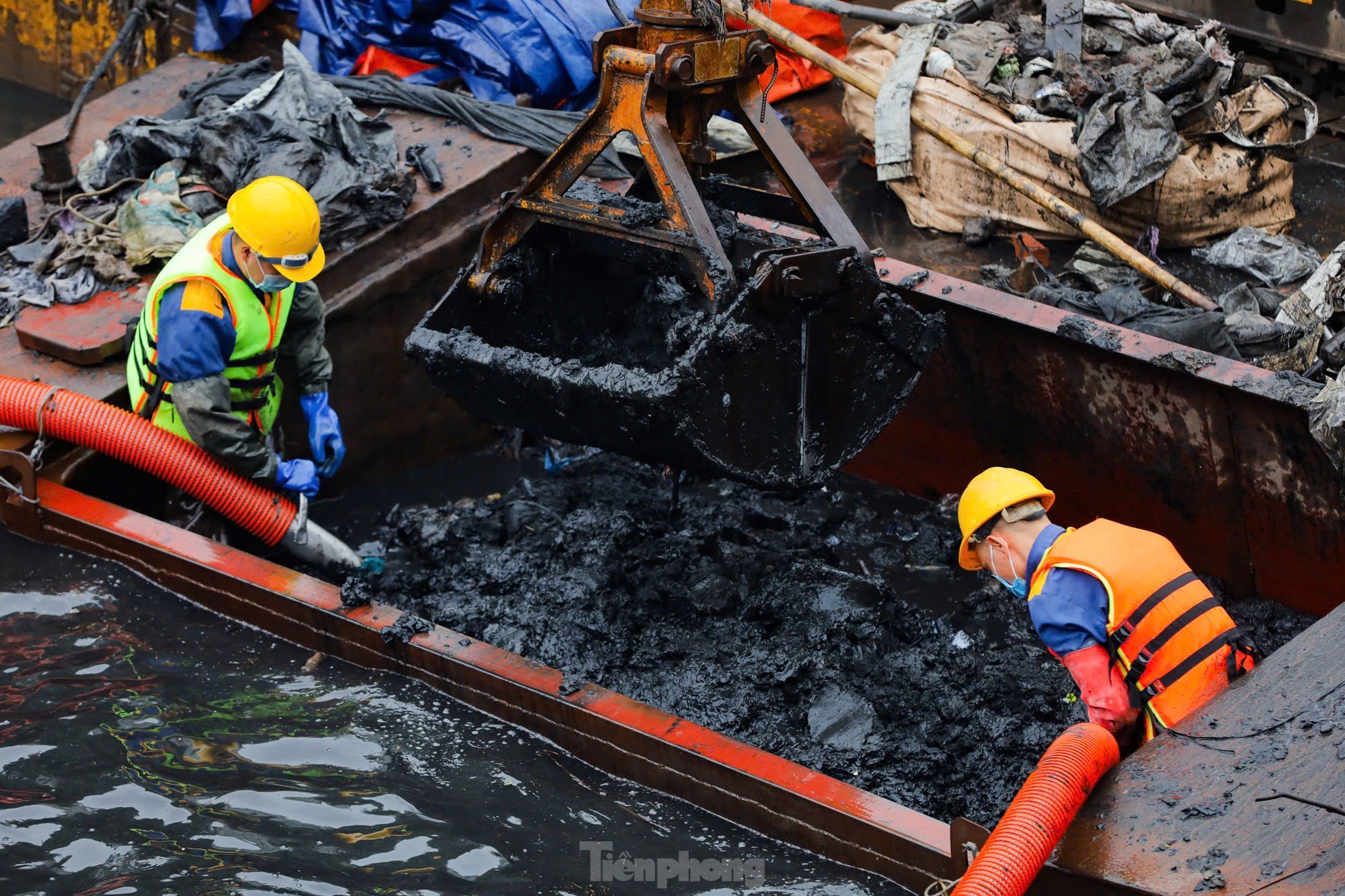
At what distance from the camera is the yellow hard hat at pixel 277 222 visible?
482 centimetres

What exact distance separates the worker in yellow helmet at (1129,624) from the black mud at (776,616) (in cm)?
78

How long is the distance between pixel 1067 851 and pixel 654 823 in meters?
1.22

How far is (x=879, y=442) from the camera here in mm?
6242

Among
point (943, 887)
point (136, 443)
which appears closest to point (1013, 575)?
point (943, 887)

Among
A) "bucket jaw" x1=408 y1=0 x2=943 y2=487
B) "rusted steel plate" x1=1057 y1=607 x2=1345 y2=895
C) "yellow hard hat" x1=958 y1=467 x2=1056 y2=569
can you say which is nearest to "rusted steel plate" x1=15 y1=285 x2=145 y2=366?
"bucket jaw" x1=408 y1=0 x2=943 y2=487

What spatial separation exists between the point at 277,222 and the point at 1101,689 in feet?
10.6

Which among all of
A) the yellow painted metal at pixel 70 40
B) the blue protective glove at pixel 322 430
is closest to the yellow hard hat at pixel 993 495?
the blue protective glove at pixel 322 430

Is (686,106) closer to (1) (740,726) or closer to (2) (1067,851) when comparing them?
(1) (740,726)

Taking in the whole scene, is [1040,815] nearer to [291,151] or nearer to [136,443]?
[136,443]

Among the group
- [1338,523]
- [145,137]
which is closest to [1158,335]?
[1338,523]

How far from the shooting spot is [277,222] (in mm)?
4828

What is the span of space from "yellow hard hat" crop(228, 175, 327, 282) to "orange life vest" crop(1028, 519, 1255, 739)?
295 cm

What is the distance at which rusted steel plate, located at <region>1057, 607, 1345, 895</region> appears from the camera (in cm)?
289

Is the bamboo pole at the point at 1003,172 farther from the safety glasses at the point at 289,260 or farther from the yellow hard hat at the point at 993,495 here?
the yellow hard hat at the point at 993,495
